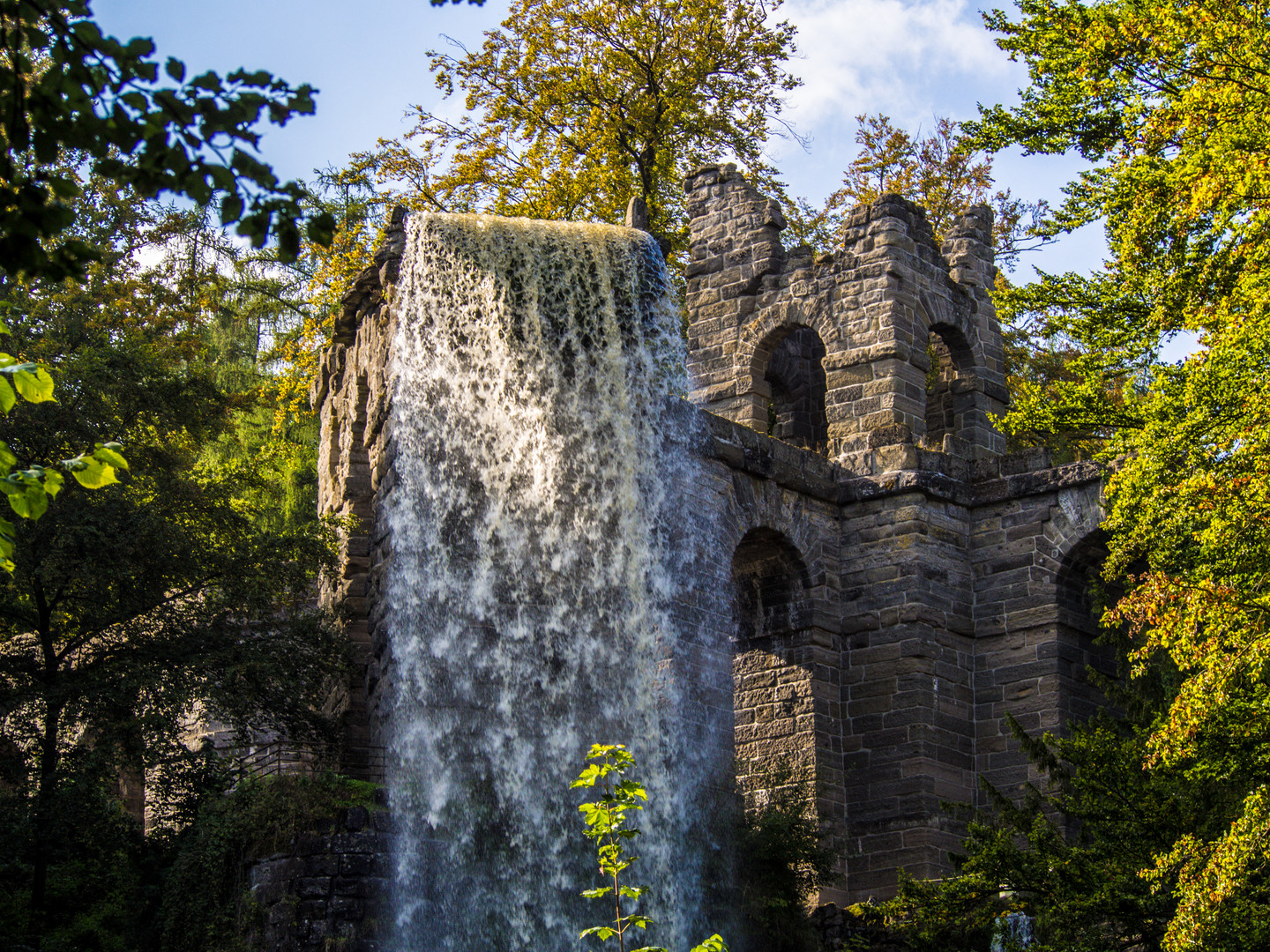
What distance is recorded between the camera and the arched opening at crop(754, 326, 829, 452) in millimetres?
20422

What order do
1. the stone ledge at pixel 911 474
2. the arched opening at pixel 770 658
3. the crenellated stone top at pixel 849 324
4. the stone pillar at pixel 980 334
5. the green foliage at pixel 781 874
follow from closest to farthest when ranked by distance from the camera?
1. the green foliage at pixel 781 874
2. the arched opening at pixel 770 658
3. the stone ledge at pixel 911 474
4. the crenellated stone top at pixel 849 324
5. the stone pillar at pixel 980 334

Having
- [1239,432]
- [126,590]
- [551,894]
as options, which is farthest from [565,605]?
[1239,432]

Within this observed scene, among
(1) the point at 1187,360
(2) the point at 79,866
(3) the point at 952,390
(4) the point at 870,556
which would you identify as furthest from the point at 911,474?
(2) the point at 79,866

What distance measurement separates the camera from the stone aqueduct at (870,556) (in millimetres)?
16312

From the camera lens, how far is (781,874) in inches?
583

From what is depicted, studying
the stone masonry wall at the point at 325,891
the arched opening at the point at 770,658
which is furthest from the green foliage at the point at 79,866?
the arched opening at the point at 770,658

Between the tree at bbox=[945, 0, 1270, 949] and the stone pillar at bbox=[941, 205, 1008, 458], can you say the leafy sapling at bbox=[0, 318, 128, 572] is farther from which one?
the stone pillar at bbox=[941, 205, 1008, 458]

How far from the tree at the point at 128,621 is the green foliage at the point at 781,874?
4.10 metres

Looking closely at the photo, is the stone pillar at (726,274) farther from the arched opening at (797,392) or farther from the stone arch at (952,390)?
the stone arch at (952,390)

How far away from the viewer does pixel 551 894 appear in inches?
553

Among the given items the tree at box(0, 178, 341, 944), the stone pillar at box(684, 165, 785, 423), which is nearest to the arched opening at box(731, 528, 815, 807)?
the stone pillar at box(684, 165, 785, 423)

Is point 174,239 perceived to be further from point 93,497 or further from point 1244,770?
point 1244,770

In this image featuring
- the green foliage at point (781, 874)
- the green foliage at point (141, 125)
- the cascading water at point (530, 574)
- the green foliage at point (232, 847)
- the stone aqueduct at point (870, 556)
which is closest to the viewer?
the green foliage at point (141, 125)

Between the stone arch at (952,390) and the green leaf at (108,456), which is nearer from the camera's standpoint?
the green leaf at (108,456)
